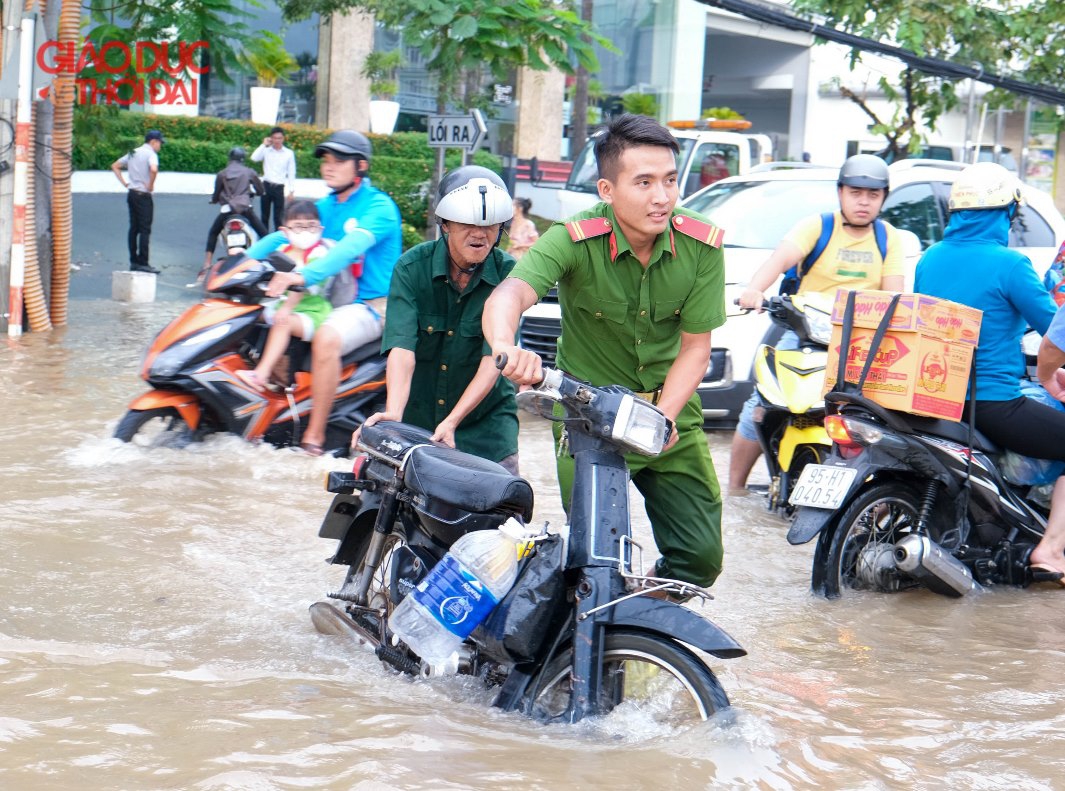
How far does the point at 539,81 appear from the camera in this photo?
75.7ft

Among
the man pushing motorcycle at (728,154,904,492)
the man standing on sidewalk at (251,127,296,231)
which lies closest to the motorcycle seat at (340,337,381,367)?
the man pushing motorcycle at (728,154,904,492)

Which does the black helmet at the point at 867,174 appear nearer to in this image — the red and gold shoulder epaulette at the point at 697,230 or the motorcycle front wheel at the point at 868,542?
the motorcycle front wheel at the point at 868,542

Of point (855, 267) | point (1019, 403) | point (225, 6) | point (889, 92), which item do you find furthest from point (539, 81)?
point (1019, 403)

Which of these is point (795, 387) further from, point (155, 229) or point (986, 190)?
point (155, 229)

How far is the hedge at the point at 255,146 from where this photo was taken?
24000mm

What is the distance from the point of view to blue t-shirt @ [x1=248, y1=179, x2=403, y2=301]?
714 cm

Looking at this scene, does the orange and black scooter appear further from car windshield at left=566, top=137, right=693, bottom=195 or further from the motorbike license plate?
car windshield at left=566, top=137, right=693, bottom=195

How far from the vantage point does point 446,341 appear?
191 inches

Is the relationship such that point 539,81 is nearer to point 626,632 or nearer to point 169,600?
point 169,600

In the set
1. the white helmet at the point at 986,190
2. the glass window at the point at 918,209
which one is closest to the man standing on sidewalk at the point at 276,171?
the glass window at the point at 918,209

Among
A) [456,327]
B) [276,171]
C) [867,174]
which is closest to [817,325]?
[867,174]

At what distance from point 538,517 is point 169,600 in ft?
7.51

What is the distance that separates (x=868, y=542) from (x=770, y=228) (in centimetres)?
468

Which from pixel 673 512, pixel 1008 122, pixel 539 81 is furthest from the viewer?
pixel 1008 122
